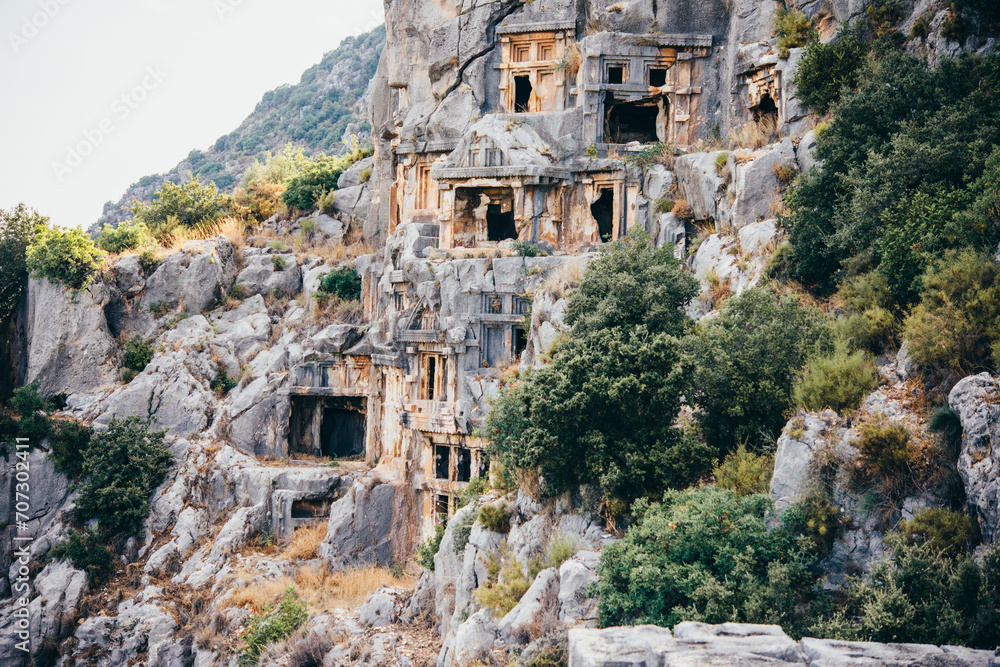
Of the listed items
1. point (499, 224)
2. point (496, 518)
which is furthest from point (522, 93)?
point (496, 518)

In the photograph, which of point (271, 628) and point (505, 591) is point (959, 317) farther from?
point (271, 628)

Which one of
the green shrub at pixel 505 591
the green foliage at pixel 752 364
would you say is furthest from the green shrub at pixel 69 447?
the green foliage at pixel 752 364

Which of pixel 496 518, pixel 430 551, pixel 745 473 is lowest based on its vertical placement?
pixel 430 551

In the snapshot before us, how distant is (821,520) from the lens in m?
13.3

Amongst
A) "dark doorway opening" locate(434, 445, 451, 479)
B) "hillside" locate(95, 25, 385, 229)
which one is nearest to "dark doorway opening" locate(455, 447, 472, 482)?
"dark doorway opening" locate(434, 445, 451, 479)

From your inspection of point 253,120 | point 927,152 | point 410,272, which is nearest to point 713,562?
point 927,152

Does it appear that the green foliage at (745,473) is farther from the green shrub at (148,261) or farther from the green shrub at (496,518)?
the green shrub at (148,261)

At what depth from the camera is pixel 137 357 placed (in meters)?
35.1

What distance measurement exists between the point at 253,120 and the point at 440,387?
6944 cm

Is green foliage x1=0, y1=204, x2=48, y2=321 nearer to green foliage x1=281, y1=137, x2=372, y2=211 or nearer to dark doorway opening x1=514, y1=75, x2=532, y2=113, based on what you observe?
green foliage x1=281, y1=137, x2=372, y2=211

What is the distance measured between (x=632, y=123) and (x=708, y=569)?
2424 centimetres

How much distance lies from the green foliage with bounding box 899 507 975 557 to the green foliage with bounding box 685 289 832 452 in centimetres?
384

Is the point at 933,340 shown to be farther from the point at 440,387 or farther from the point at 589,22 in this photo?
the point at 589,22

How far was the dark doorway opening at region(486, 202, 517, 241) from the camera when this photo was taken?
109 ft
